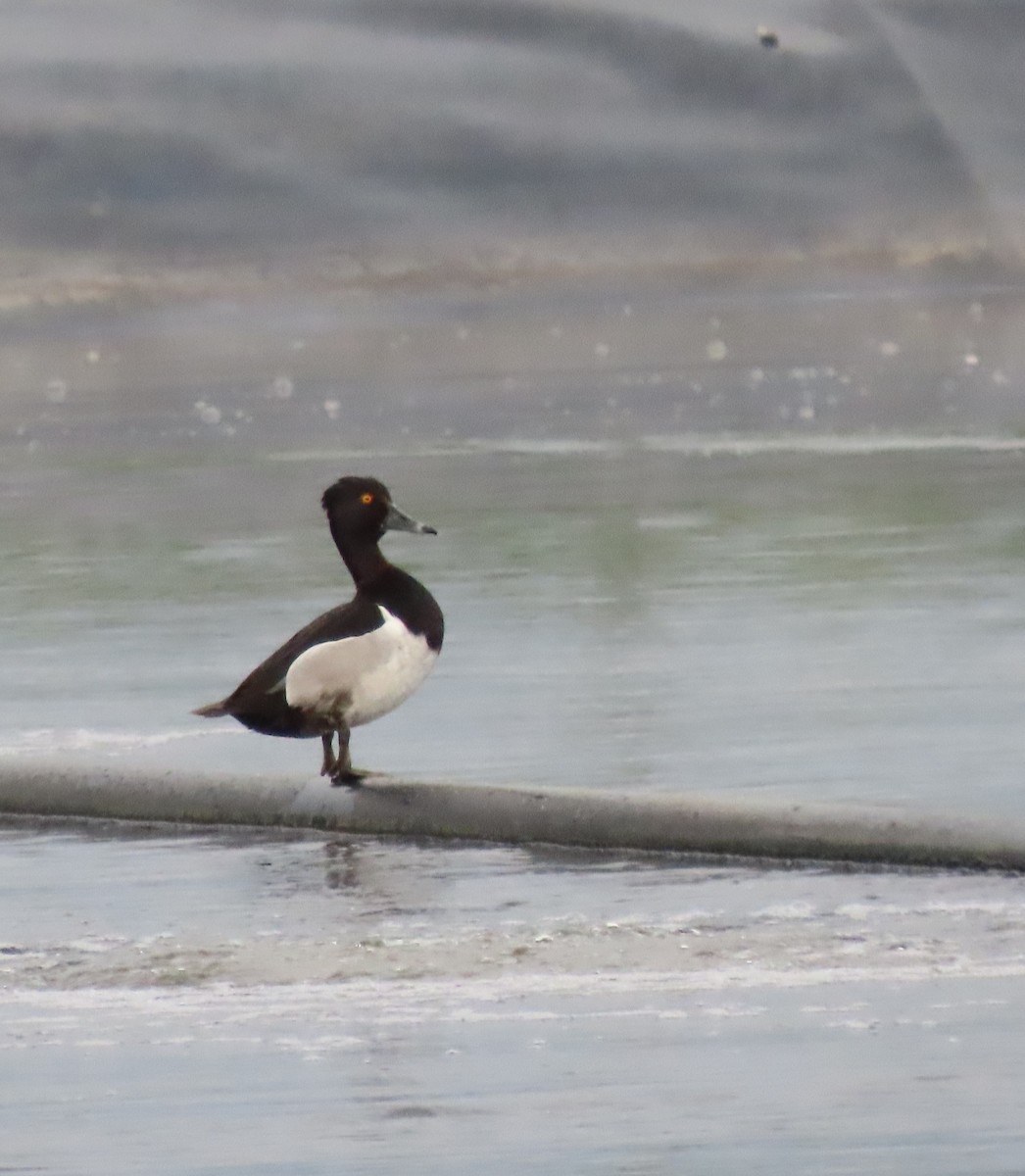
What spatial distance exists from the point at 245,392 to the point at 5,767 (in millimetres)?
33344

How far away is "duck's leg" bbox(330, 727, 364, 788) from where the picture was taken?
29.4 ft

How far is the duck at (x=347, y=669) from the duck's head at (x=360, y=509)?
0.17 m

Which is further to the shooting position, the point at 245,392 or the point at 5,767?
the point at 245,392

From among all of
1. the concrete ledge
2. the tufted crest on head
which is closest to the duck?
the concrete ledge

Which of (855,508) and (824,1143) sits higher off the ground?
(855,508)

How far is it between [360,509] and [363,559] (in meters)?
0.17

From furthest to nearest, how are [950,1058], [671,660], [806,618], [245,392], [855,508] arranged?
[245,392] < [855,508] < [806,618] < [671,660] < [950,1058]

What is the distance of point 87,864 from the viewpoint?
8695 millimetres

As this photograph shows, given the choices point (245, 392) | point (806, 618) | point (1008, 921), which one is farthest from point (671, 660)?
point (245, 392)

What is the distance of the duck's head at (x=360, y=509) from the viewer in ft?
30.6

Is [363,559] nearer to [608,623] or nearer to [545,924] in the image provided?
[545,924]

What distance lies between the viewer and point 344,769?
353 inches

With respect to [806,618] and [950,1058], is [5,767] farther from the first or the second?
[806,618]

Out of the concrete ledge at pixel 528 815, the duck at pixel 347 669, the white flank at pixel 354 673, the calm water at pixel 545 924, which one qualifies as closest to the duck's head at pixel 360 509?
the duck at pixel 347 669
